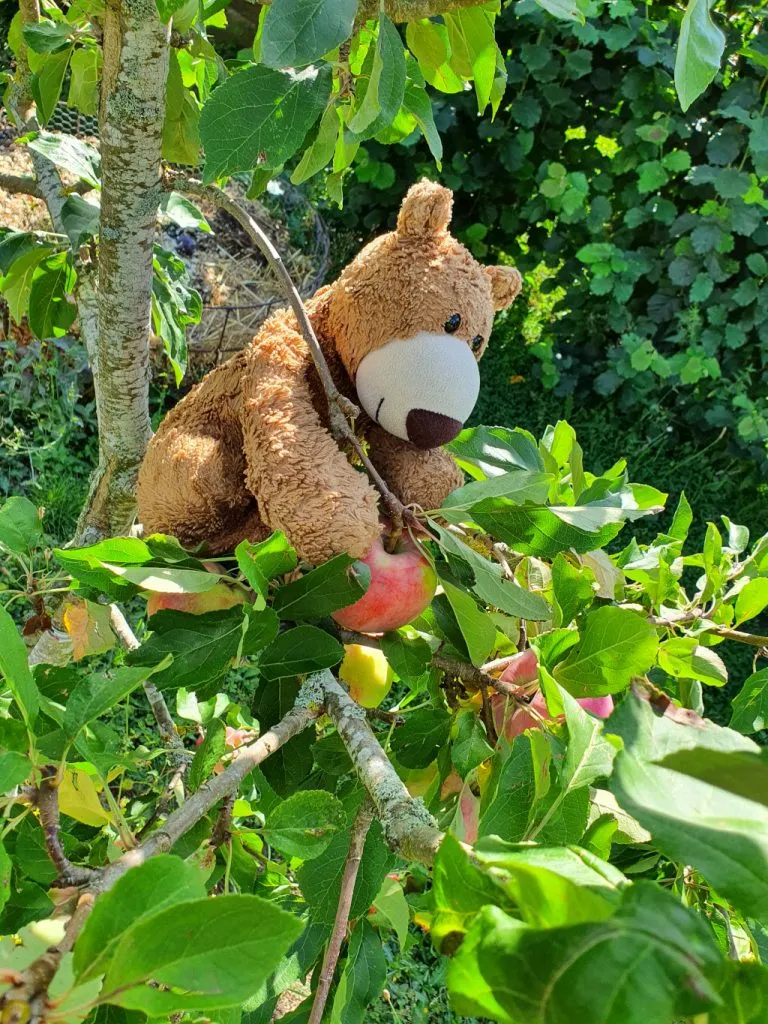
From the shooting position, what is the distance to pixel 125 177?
1.90 feet

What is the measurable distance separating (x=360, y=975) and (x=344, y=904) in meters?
0.13

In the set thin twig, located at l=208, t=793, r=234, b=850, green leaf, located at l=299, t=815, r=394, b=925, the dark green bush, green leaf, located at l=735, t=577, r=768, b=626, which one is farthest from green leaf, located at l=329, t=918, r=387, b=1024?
the dark green bush

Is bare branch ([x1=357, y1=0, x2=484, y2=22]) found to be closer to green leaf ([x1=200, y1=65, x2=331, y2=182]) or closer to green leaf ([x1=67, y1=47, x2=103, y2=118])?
green leaf ([x1=200, y1=65, x2=331, y2=182])

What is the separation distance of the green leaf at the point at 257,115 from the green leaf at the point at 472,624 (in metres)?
0.28

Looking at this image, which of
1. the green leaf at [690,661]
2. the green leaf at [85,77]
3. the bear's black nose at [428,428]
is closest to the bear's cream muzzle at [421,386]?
the bear's black nose at [428,428]

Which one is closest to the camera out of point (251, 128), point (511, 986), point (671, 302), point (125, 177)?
point (511, 986)

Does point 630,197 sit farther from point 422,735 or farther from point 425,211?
point 422,735

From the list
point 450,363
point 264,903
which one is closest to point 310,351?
point 450,363

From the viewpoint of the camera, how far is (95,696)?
344mm

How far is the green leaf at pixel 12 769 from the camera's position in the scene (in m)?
0.29

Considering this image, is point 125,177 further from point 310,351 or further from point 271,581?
point 271,581

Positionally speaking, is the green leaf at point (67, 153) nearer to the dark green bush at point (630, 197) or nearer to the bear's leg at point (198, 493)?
the bear's leg at point (198, 493)

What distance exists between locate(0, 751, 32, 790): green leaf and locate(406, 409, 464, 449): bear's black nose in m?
0.35

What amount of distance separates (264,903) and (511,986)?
0.22 feet
